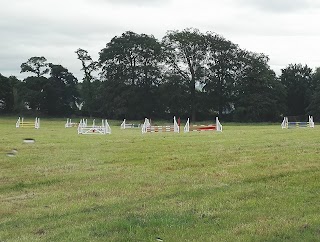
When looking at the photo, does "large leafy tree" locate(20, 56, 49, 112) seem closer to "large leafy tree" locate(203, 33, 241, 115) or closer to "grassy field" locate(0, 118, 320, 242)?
"large leafy tree" locate(203, 33, 241, 115)

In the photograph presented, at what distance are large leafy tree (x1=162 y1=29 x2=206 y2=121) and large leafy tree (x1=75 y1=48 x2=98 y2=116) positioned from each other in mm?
15674

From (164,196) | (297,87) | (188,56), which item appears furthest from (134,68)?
(164,196)

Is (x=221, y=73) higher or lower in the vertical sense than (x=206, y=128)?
higher

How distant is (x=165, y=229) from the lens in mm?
6516

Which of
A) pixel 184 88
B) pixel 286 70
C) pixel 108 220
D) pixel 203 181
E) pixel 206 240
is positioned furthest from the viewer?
pixel 286 70

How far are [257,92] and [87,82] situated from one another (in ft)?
108

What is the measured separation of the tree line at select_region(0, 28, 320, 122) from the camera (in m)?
74.8

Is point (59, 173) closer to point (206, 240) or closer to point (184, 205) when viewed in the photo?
point (184, 205)

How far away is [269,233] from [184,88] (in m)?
70.6

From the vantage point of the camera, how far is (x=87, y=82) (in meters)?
89.1

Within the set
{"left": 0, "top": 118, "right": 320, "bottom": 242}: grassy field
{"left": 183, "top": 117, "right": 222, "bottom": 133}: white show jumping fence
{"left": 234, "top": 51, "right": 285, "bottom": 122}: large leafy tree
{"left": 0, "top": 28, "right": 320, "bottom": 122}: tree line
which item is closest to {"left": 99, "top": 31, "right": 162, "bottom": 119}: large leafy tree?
{"left": 0, "top": 28, "right": 320, "bottom": 122}: tree line

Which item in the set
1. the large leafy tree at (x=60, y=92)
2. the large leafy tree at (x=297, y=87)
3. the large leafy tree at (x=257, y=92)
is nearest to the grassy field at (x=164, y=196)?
the large leafy tree at (x=257, y=92)

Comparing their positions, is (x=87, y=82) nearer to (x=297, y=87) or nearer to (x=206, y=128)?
(x=297, y=87)

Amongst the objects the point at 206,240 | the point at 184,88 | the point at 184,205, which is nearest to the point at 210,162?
the point at 184,205
